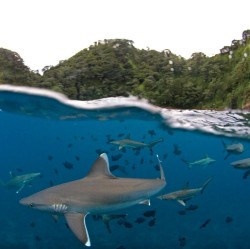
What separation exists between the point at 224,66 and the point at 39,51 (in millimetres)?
5207

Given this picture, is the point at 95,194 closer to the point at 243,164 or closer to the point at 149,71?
the point at 243,164

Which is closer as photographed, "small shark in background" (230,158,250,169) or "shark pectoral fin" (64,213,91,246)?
"shark pectoral fin" (64,213,91,246)

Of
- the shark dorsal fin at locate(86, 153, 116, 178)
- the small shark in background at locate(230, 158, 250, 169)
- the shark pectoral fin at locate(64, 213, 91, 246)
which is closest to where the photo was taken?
the shark pectoral fin at locate(64, 213, 91, 246)

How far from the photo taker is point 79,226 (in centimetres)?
641

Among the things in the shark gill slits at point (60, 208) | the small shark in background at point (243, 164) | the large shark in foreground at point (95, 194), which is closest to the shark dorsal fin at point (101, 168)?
the large shark in foreground at point (95, 194)

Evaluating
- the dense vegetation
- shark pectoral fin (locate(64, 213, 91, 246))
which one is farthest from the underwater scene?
the dense vegetation

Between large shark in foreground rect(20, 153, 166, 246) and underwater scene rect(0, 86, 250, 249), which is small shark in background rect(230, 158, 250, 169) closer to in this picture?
underwater scene rect(0, 86, 250, 249)

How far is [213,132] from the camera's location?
2103 cm

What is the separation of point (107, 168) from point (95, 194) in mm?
494

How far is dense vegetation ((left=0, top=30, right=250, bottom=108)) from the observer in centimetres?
1298

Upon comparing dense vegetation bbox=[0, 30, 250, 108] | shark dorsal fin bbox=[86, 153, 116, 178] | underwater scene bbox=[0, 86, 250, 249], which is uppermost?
dense vegetation bbox=[0, 30, 250, 108]

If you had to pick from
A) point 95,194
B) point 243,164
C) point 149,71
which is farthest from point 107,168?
point 149,71

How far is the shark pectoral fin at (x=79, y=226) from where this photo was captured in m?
5.99

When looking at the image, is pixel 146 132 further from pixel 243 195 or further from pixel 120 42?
pixel 243 195
